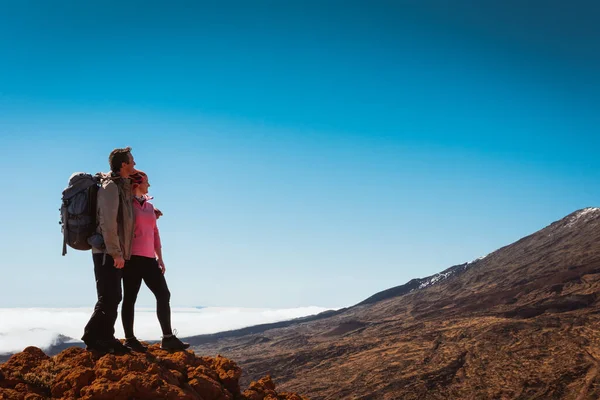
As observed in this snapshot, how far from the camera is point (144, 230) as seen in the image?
213 inches

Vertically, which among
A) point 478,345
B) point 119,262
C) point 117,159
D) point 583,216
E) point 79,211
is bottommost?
point 478,345

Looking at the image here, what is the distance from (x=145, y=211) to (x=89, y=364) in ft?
5.55

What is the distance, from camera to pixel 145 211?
5473 mm

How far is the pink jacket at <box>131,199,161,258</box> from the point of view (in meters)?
5.36

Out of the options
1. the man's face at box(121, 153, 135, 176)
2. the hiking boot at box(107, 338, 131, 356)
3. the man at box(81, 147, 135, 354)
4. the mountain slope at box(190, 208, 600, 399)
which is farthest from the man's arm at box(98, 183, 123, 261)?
the mountain slope at box(190, 208, 600, 399)

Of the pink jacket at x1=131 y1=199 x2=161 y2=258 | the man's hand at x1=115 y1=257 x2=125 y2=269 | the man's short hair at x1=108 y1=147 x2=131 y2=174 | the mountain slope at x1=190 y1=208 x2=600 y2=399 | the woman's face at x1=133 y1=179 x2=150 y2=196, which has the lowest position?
the mountain slope at x1=190 y1=208 x2=600 y2=399

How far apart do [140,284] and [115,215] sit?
3.58ft

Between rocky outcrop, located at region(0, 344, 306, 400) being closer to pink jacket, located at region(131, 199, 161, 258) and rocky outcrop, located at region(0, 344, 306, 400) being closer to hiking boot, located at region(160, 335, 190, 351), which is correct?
hiking boot, located at region(160, 335, 190, 351)

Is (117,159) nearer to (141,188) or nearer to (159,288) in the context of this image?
(141,188)

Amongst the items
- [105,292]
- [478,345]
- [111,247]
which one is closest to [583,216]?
[478,345]

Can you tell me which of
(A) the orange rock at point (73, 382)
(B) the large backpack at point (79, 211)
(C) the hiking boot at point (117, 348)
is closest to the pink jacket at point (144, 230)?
(B) the large backpack at point (79, 211)

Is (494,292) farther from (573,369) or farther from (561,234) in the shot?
(573,369)

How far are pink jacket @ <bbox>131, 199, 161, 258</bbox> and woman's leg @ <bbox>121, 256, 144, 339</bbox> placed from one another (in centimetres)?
12

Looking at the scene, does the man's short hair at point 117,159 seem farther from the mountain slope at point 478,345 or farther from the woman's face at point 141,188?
the mountain slope at point 478,345
